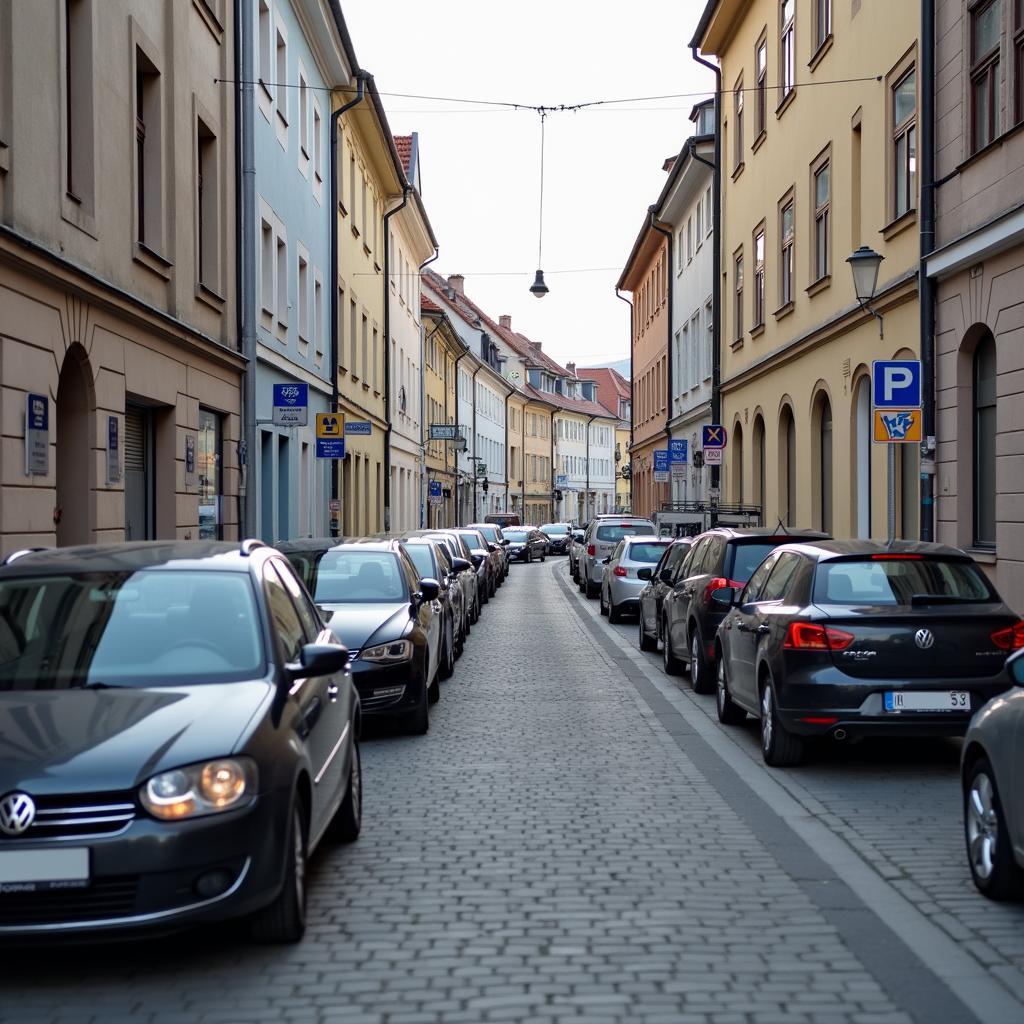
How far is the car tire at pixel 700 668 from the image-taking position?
12.8 metres

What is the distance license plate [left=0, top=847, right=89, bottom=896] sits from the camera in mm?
4410

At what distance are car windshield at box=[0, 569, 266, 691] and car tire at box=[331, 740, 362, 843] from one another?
49.6 inches

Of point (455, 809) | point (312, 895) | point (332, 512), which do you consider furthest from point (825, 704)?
point (332, 512)

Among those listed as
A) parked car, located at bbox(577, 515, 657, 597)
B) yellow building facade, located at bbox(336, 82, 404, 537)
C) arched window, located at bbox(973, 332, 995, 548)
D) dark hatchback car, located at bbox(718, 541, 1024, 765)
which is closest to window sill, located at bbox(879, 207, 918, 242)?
arched window, located at bbox(973, 332, 995, 548)

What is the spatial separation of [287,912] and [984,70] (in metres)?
13.4

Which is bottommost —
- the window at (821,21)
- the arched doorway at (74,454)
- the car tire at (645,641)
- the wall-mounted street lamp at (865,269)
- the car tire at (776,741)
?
the car tire at (645,641)

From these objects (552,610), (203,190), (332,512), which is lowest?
(552,610)

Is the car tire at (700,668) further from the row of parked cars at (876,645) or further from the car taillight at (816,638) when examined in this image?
the car taillight at (816,638)

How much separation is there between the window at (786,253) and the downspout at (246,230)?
32.3ft

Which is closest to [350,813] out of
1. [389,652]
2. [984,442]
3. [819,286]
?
[389,652]

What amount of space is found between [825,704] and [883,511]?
1133 centimetres

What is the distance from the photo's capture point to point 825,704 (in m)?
8.52

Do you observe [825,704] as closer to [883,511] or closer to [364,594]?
[364,594]

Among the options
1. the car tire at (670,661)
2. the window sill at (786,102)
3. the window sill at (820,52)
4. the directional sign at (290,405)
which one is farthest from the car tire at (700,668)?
the window sill at (786,102)
